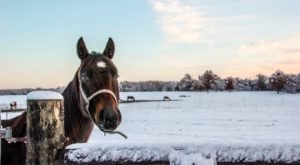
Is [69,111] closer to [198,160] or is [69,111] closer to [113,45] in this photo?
[113,45]

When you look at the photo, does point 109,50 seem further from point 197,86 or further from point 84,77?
point 197,86

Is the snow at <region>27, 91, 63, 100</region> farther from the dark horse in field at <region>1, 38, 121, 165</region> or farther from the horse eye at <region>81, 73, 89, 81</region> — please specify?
the horse eye at <region>81, 73, 89, 81</region>

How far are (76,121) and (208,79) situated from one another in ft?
568

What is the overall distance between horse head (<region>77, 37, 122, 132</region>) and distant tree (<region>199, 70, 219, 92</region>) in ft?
549

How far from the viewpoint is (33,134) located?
2471mm

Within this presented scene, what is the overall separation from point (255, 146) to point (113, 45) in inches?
95.8

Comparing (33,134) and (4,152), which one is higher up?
(33,134)

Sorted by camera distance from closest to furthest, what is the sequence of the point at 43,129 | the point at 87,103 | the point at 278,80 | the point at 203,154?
the point at 203,154 → the point at 43,129 → the point at 87,103 → the point at 278,80

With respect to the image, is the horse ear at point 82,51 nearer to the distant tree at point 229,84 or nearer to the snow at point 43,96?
the snow at point 43,96

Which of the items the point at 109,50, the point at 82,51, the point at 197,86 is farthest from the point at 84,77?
the point at 197,86

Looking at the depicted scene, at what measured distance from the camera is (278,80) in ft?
438

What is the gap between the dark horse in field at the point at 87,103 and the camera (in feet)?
11.0

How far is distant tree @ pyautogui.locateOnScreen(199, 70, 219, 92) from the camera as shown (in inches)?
6732

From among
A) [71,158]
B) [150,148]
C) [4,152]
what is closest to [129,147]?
[150,148]
